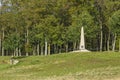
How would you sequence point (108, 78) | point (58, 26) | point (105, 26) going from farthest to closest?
1. point (105, 26)
2. point (58, 26)
3. point (108, 78)

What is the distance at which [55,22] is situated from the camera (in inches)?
3127

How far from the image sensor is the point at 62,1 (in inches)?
3194

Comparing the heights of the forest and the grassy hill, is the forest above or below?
above

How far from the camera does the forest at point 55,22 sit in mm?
75375

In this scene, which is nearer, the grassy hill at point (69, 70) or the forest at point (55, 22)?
the grassy hill at point (69, 70)

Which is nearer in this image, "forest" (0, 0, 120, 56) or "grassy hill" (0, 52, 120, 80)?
"grassy hill" (0, 52, 120, 80)

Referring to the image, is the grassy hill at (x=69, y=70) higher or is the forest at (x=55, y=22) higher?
the forest at (x=55, y=22)

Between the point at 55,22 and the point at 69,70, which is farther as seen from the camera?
the point at 55,22

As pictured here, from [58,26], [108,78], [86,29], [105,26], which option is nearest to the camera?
[108,78]

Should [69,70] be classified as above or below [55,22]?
below

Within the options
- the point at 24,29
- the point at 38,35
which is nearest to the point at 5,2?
the point at 24,29

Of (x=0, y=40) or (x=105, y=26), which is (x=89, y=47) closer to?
(x=105, y=26)

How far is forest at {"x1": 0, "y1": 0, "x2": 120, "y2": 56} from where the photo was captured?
7538 cm

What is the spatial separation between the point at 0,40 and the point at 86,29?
79.7 feet
